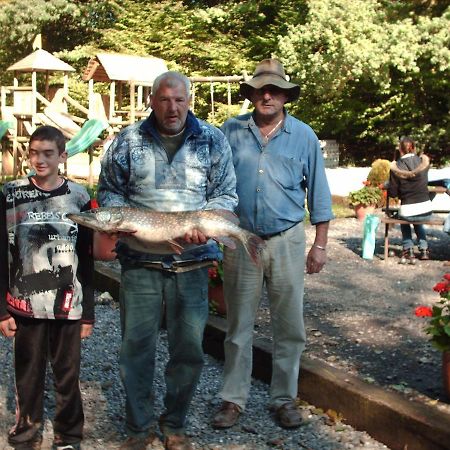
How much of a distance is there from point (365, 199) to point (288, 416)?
8.54 meters

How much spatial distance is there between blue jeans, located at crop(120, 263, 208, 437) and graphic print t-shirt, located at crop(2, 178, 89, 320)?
0.90 ft

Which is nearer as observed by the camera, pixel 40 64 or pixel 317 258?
pixel 317 258

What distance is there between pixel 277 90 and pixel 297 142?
0.29m

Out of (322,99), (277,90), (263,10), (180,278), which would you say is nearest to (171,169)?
(180,278)

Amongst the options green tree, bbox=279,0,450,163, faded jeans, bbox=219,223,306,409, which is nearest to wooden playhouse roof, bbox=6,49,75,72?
green tree, bbox=279,0,450,163

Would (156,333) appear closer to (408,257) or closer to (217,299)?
(217,299)

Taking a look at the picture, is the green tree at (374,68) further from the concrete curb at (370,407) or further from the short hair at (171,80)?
the short hair at (171,80)

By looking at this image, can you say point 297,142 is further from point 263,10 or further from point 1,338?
point 263,10

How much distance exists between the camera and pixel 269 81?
150 inches

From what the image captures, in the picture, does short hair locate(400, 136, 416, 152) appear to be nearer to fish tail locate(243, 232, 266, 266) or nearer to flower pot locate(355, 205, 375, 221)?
flower pot locate(355, 205, 375, 221)

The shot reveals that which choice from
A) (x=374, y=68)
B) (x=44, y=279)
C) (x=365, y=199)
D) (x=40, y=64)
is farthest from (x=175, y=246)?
(x=374, y=68)

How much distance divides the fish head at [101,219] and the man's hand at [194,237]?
0.29m

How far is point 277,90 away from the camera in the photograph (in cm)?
386

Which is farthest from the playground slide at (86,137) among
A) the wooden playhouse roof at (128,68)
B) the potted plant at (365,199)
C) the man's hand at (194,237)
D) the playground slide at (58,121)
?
the man's hand at (194,237)
